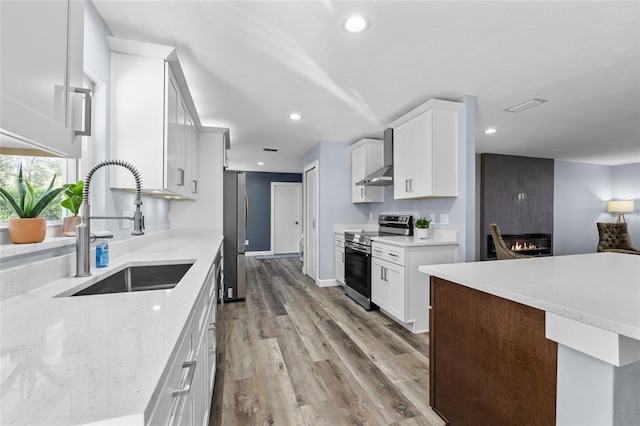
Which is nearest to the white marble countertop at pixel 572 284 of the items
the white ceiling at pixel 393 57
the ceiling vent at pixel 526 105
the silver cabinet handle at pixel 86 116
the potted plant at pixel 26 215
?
the white ceiling at pixel 393 57

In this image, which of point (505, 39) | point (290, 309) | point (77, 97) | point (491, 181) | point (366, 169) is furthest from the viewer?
point (491, 181)

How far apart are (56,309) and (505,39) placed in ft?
9.20

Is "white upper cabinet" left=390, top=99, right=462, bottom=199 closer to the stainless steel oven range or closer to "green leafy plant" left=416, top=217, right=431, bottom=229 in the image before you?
"green leafy plant" left=416, top=217, right=431, bottom=229

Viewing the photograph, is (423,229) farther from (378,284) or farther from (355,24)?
(355,24)

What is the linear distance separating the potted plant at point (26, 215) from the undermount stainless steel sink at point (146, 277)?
1.48 ft

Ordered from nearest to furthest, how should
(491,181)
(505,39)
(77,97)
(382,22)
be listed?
(77,97) → (382,22) → (505,39) → (491,181)

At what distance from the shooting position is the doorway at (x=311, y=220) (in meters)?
4.95

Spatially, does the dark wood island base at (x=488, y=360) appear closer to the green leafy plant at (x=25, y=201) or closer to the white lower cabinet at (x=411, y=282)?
the white lower cabinet at (x=411, y=282)

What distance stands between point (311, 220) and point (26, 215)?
427 cm

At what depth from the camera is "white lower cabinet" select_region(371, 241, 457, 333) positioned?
2.92 metres

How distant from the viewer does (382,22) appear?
5.93 feet

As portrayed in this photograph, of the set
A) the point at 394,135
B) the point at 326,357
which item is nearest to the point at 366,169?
the point at 394,135

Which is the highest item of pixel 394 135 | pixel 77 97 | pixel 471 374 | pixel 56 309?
pixel 394 135

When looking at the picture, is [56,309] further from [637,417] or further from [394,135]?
[394,135]
